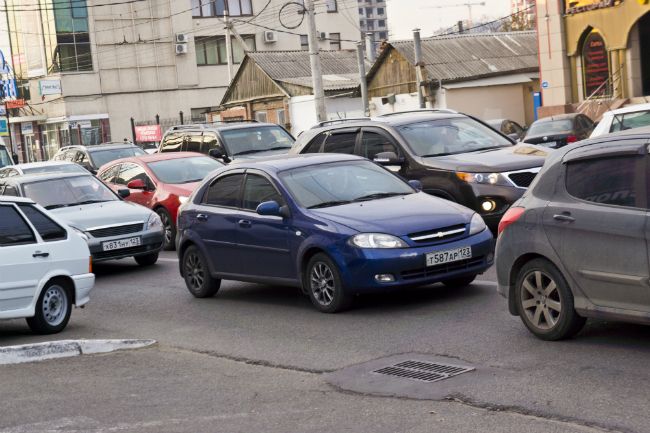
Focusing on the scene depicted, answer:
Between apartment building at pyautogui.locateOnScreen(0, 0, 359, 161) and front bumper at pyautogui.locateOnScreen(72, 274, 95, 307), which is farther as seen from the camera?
apartment building at pyautogui.locateOnScreen(0, 0, 359, 161)

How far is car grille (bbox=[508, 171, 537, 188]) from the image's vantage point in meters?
14.3

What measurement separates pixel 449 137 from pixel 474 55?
35.1m

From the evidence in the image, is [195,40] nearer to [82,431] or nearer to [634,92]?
[634,92]

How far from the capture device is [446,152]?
1529 cm

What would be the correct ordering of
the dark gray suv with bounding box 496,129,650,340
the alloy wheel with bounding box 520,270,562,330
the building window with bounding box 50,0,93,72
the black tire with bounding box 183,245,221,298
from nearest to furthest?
1. the dark gray suv with bounding box 496,129,650,340
2. the alloy wheel with bounding box 520,270,562,330
3. the black tire with bounding box 183,245,221,298
4. the building window with bounding box 50,0,93,72

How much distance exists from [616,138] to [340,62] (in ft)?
167

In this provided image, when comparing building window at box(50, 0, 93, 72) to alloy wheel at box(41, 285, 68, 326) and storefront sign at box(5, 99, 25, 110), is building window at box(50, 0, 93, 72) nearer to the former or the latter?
storefront sign at box(5, 99, 25, 110)

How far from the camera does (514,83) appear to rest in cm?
4959

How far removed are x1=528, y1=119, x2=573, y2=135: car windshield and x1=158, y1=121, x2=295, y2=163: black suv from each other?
817 cm

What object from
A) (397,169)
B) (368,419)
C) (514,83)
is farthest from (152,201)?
(514,83)

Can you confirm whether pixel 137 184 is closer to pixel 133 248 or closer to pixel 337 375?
pixel 133 248

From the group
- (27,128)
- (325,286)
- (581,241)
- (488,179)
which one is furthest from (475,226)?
(27,128)

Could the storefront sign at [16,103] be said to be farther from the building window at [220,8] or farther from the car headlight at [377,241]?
the car headlight at [377,241]

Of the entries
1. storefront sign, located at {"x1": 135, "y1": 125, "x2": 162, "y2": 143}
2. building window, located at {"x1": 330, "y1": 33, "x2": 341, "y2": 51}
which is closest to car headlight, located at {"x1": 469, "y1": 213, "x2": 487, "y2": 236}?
storefront sign, located at {"x1": 135, "y1": 125, "x2": 162, "y2": 143}
